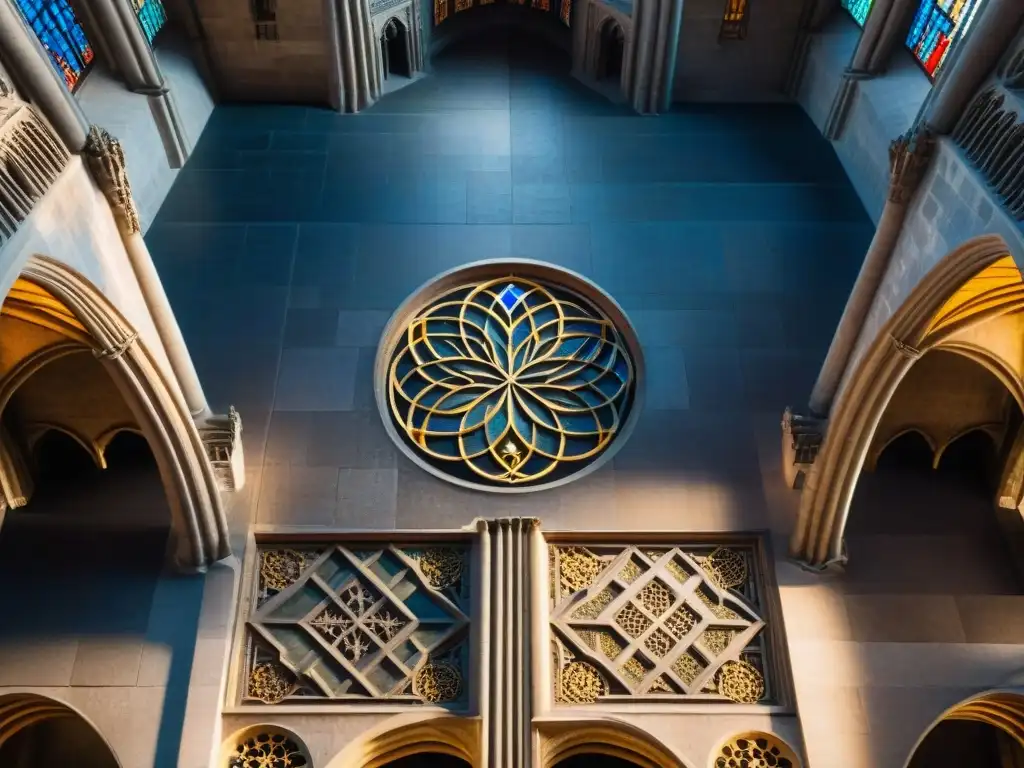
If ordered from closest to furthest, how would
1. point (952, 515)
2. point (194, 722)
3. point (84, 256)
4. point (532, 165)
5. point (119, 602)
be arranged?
point (84, 256) → point (194, 722) → point (119, 602) → point (952, 515) → point (532, 165)

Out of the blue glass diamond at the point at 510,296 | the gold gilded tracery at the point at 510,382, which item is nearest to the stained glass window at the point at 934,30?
the gold gilded tracery at the point at 510,382

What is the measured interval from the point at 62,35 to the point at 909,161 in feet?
24.7

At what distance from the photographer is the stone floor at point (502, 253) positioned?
30.0 feet

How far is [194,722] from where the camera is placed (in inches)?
312

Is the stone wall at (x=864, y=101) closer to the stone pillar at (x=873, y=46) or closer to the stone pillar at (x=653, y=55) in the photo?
A: the stone pillar at (x=873, y=46)

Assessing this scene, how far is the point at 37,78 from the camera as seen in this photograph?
23.1ft

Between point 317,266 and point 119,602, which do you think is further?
point 317,266

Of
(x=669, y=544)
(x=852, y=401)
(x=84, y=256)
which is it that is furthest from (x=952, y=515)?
(x=84, y=256)

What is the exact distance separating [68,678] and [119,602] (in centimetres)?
65

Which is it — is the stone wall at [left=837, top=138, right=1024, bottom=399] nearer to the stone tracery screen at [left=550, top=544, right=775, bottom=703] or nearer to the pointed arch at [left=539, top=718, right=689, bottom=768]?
the stone tracery screen at [left=550, top=544, right=775, bottom=703]

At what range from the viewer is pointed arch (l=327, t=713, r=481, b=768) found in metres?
8.01

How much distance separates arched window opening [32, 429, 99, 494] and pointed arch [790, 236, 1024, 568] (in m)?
5.81

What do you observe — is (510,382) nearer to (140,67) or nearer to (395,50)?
(140,67)

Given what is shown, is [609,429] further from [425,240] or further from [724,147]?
[724,147]
